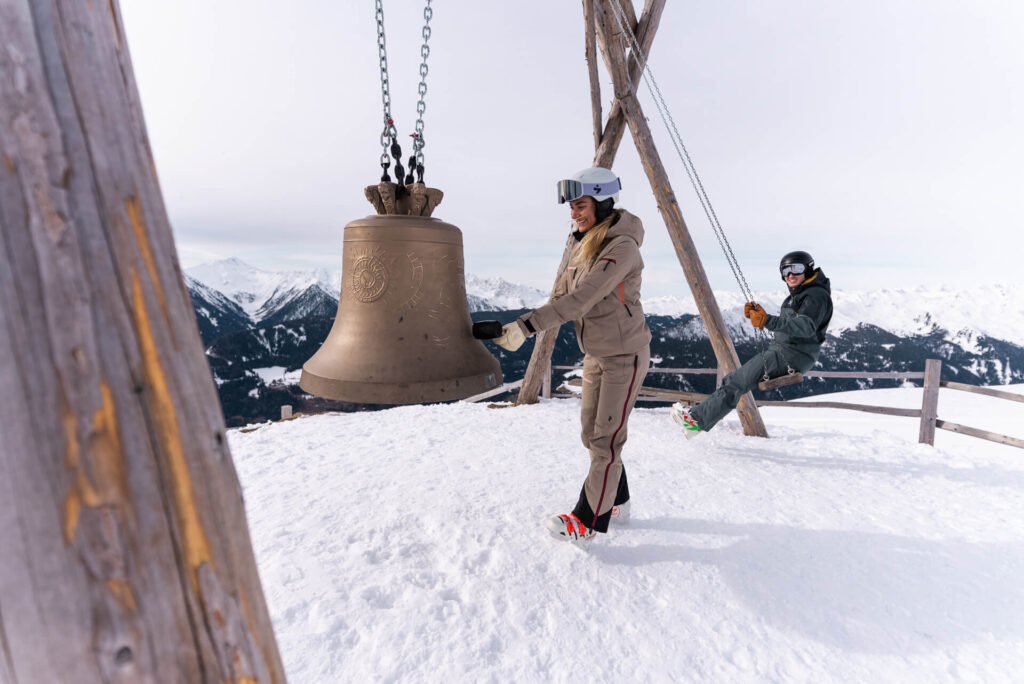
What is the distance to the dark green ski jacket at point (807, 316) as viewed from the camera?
3.29 meters

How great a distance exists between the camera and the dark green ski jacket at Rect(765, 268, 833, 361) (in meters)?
3.29

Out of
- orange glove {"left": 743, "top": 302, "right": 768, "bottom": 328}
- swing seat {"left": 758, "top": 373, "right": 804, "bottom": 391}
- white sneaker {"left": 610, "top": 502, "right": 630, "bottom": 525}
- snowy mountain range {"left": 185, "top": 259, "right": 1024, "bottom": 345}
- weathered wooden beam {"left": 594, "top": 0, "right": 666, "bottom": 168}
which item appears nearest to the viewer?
white sneaker {"left": 610, "top": 502, "right": 630, "bottom": 525}

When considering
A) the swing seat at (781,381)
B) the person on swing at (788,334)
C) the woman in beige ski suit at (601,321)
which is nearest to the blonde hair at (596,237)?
the woman in beige ski suit at (601,321)

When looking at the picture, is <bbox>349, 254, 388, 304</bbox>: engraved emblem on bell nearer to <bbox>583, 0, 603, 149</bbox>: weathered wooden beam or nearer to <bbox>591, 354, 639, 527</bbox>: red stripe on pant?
<bbox>591, 354, 639, 527</bbox>: red stripe on pant

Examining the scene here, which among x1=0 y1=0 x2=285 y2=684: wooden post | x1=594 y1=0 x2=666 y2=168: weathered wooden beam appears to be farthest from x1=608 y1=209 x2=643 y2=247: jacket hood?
x1=594 y1=0 x2=666 y2=168: weathered wooden beam

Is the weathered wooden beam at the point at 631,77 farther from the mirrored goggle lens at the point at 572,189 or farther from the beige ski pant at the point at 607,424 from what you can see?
the beige ski pant at the point at 607,424

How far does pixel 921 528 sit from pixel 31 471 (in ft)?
12.8

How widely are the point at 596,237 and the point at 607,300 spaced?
1.00 ft

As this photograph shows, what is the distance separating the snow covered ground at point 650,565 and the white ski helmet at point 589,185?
179 centimetres

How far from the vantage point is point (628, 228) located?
2.26 meters

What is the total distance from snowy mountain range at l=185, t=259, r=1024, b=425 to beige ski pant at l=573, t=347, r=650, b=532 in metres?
37.4

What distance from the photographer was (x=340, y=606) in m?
2.02

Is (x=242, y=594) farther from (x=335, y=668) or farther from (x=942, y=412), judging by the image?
(x=942, y=412)

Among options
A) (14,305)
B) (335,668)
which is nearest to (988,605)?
(335,668)
